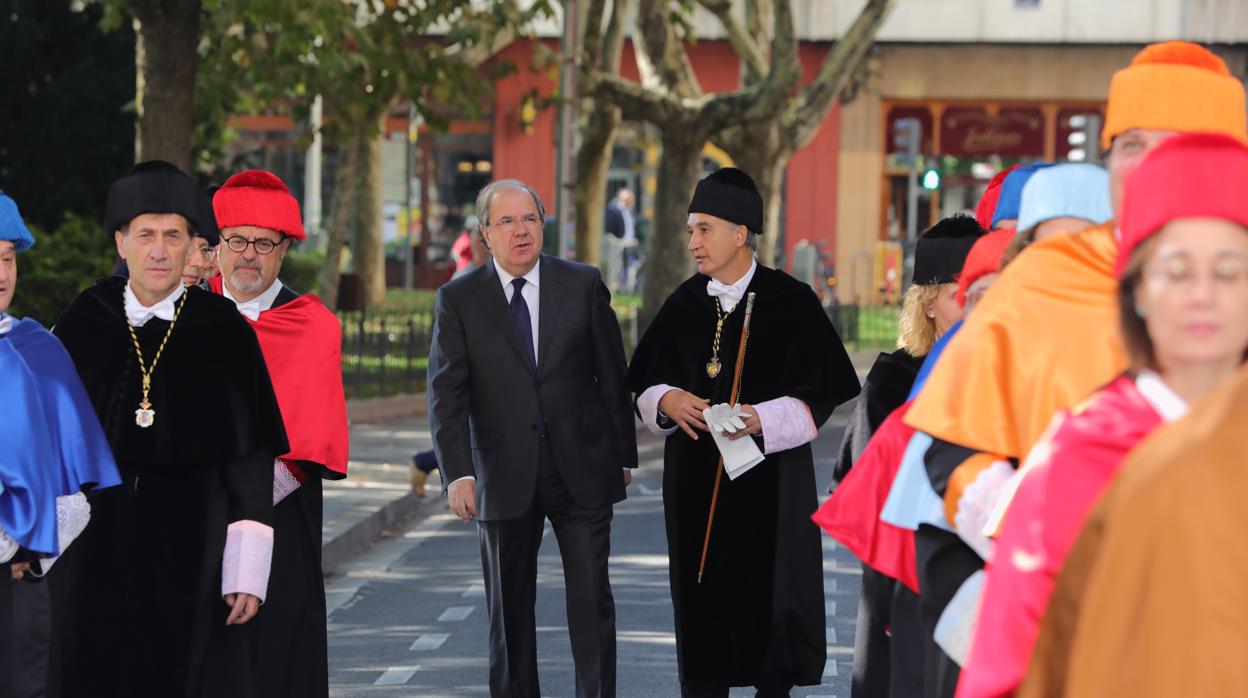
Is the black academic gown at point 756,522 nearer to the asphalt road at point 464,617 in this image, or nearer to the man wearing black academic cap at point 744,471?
the man wearing black academic cap at point 744,471

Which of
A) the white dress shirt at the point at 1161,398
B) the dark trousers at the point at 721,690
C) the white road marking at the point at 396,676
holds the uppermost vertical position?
the white dress shirt at the point at 1161,398

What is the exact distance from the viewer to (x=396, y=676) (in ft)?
29.1

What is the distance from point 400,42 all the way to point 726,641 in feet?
43.3

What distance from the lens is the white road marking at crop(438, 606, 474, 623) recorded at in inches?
407

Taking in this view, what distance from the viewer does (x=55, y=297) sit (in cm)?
2061

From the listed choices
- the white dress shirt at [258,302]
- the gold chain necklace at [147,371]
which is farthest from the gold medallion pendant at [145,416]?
the white dress shirt at [258,302]

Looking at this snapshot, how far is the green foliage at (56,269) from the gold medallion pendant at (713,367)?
1339 centimetres

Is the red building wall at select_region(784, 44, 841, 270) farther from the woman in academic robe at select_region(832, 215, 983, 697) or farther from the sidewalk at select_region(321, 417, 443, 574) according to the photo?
the woman in academic robe at select_region(832, 215, 983, 697)

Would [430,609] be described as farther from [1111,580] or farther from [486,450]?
[1111,580]

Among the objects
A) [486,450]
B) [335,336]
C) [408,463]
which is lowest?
[408,463]

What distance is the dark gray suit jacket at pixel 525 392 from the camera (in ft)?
25.7

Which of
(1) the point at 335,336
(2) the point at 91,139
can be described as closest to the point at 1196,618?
(1) the point at 335,336

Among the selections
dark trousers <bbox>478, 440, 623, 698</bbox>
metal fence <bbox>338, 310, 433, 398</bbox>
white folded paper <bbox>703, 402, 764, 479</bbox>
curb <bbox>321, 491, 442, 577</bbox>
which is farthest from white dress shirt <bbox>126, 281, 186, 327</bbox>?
metal fence <bbox>338, 310, 433, 398</bbox>

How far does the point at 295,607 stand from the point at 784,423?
1.93m
